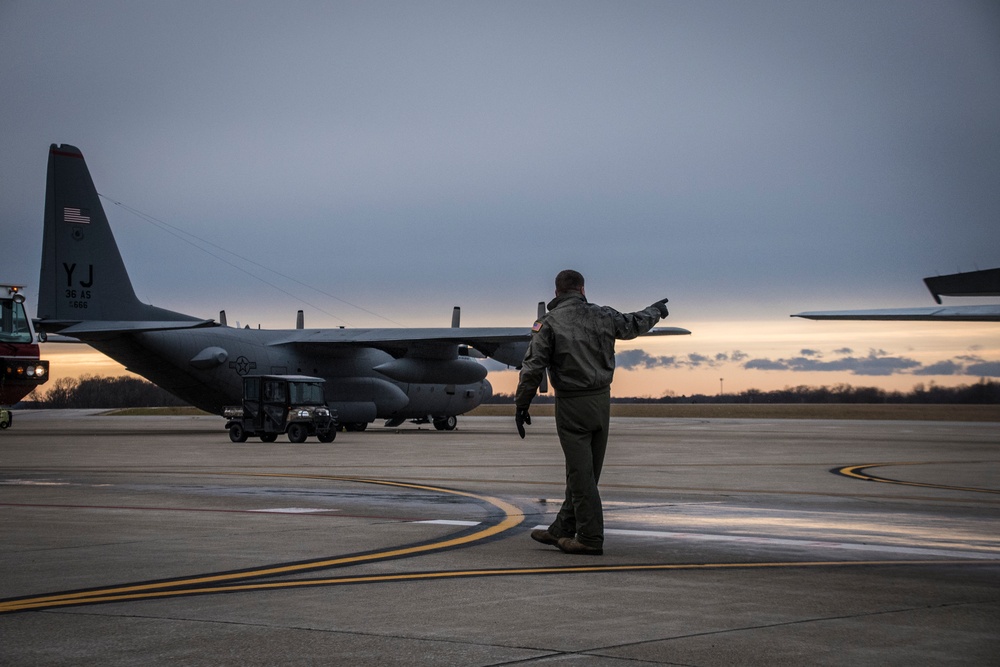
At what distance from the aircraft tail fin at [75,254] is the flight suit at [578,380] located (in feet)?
104

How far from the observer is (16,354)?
87.9 ft

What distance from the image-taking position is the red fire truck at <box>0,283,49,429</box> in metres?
26.7

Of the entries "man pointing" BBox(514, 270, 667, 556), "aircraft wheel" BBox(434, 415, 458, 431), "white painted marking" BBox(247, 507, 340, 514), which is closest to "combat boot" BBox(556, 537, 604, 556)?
"man pointing" BBox(514, 270, 667, 556)

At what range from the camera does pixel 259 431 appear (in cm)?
3547

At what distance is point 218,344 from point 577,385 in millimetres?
34887

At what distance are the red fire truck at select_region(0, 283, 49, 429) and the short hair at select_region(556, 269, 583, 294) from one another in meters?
20.7

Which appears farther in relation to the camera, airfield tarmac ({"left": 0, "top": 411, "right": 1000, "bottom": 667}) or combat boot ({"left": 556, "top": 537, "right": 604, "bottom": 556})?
combat boot ({"left": 556, "top": 537, "right": 604, "bottom": 556})

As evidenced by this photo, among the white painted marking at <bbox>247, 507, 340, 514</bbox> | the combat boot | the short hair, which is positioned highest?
the short hair

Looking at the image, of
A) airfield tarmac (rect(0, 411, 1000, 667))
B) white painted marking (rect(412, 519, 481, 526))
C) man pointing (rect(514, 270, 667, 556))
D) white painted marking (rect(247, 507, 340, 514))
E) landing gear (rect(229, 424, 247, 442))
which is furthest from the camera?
landing gear (rect(229, 424, 247, 442))

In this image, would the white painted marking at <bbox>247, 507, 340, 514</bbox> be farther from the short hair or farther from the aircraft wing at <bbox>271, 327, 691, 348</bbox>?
the aircraft wing at <bbox>271, 327, 691, 348</bbox>

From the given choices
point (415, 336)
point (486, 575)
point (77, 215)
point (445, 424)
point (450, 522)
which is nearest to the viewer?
point (486, 575)

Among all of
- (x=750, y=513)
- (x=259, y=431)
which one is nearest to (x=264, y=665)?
(x=750, y=513)

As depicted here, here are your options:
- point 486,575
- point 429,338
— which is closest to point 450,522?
point 486,575

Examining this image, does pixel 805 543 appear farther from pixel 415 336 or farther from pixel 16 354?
pixel 415 336
